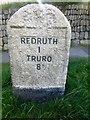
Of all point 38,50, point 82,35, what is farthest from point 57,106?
point 82,35

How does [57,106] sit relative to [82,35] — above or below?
below

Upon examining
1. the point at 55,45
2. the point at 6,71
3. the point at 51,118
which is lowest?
the point at 51,118

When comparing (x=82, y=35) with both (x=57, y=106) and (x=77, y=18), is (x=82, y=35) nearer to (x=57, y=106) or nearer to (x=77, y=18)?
(x=77, y=18)

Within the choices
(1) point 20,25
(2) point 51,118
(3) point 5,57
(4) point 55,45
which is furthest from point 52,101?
(3) point 5,57

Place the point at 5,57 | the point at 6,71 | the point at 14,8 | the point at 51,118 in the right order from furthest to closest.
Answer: the point at 14,8
the point at 5,57
the point at 6,71
the point at 51,118

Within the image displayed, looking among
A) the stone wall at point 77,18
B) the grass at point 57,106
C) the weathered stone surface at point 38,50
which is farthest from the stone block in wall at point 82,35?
the weathered stone surface at point 38,50

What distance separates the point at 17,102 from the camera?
3.87m

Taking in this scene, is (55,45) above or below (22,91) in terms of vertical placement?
above

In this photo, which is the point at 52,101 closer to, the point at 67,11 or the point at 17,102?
the point at 17,102

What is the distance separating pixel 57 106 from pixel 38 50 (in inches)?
22.4

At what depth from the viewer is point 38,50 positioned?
3854 millimetres

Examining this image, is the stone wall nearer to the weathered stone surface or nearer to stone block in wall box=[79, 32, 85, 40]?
stone block in wall box=[79, 32, 85, 40]

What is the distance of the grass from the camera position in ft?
12.1

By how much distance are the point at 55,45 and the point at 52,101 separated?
0.55m
